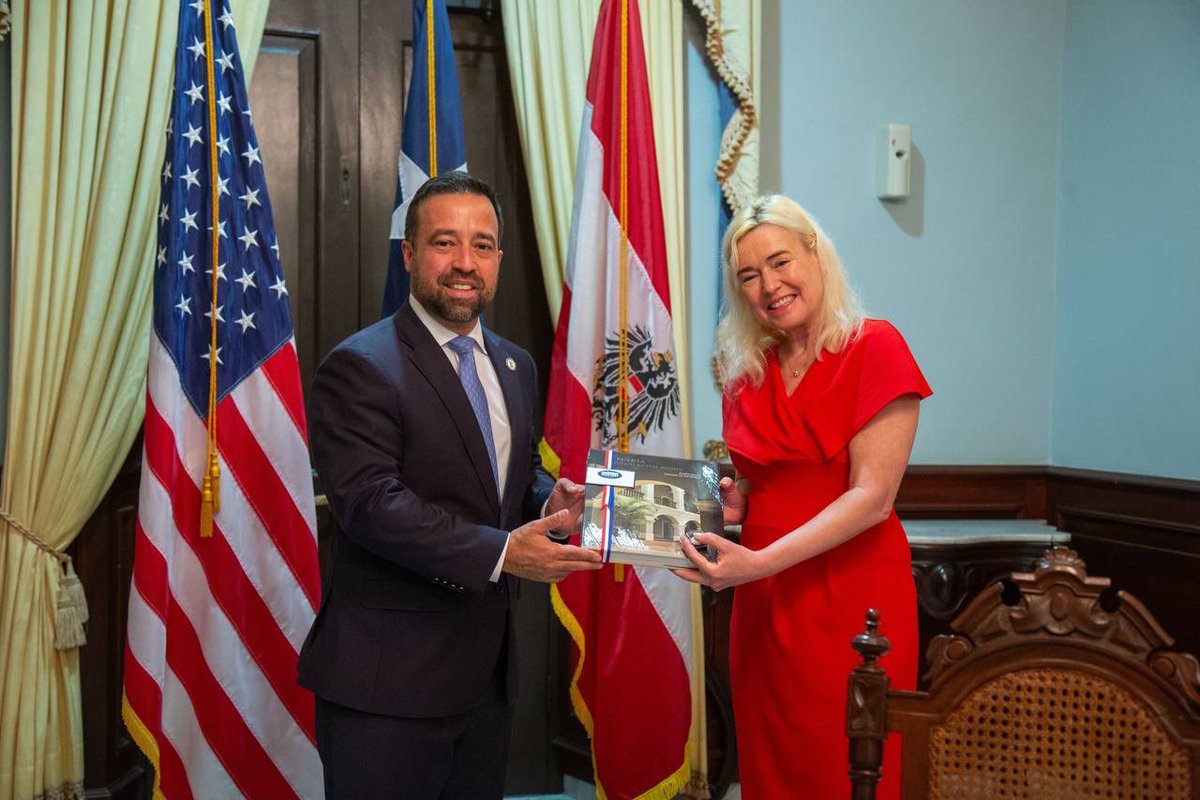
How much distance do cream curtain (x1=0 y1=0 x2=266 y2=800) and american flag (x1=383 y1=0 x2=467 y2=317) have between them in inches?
27.7

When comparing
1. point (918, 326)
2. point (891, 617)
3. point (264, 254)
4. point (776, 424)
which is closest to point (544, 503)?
point (776, 424)

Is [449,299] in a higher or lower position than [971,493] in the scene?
higher

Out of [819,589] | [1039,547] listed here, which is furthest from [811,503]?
[1039,547]

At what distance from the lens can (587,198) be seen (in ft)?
11.3

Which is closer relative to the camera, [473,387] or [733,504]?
[473,387]

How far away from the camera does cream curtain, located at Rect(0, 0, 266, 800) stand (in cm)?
307

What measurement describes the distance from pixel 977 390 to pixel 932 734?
9.42ft

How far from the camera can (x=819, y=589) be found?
2.28 m

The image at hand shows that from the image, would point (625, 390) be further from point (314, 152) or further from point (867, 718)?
point (867, 718)

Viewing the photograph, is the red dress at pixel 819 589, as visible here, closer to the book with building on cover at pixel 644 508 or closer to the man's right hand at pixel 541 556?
the book with building on cover at pixel 644 508

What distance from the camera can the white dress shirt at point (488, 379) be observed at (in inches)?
88.1

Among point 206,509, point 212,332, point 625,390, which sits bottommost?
point 206,509

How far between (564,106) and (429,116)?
0.51 meters

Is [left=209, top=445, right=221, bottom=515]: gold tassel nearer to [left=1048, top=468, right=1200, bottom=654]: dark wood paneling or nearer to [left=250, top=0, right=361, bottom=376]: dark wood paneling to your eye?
[left=250, top=0, right=361, bottom=376]: dark wood paneling
